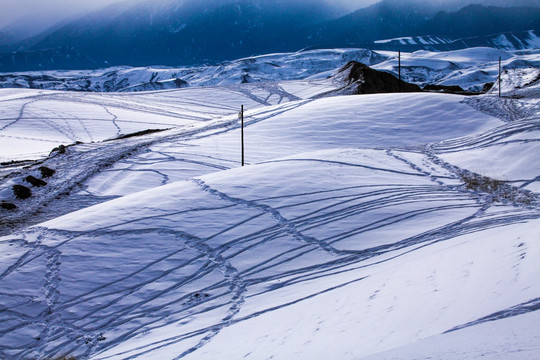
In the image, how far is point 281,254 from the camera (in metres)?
9.58

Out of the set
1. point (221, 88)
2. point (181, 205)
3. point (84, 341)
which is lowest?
point (84, 341)

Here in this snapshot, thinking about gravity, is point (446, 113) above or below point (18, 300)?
above

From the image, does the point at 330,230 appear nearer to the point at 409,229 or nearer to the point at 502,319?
the point at 409,229

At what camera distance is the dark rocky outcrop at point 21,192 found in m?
15.6

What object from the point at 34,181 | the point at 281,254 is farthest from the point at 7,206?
the point at 281,254

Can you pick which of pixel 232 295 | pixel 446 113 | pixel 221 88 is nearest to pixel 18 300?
pixel 232 295

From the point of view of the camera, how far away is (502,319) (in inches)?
153

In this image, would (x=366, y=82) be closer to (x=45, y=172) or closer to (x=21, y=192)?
(x=45, y=172)

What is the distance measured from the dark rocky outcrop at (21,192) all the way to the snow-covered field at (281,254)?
0.20m

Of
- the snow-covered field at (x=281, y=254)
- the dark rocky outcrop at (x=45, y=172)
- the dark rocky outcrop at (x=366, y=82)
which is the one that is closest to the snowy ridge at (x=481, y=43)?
the dark rocky outcrop at (x=366, y=82)

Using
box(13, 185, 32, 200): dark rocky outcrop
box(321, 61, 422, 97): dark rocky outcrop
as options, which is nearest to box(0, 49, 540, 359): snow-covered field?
box(13, 185, 32, 200): dark rocky outcrop

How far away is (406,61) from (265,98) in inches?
2596

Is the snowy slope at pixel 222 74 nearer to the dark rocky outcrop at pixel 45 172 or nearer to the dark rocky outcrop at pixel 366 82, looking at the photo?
the dark rocky outcrop at pixel 366 82

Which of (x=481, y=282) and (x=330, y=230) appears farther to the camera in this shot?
(x=330, y=230)
